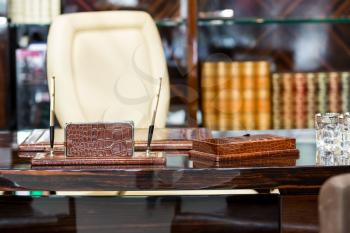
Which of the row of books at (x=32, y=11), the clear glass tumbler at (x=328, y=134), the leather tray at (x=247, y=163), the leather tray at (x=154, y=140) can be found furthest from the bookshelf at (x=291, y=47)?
the leather tray at (x=247, y=163)

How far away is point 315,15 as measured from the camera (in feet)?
12.2

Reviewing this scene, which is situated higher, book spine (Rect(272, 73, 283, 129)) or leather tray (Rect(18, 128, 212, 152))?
book spine (Rect(272, 73, 283, 129))

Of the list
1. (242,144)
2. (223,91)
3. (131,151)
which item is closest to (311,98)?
(223,91)

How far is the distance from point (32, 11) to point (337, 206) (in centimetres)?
307

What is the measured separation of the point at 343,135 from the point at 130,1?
2234 mm

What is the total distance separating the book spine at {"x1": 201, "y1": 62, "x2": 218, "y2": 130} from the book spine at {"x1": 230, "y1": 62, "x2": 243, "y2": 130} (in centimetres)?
9

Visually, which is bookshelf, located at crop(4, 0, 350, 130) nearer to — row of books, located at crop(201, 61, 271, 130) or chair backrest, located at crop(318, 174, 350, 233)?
row of books, located at crop(201, 61, 271, 130)

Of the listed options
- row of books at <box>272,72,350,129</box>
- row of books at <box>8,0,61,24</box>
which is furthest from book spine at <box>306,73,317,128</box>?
row of books at <box>8,0,61,24</box>

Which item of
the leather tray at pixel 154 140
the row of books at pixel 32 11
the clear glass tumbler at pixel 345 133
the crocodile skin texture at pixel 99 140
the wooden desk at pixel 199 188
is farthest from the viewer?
the row of books at pixel 32 11

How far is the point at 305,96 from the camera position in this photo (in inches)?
144

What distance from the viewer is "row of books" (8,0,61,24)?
3.60 meters

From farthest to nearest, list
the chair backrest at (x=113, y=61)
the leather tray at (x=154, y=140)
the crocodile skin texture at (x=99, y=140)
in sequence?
the chair backrest at (x=113, y=61)
the leather tray at (x=154, y=140)
the crocodile skin texture at (x=99, y=140)

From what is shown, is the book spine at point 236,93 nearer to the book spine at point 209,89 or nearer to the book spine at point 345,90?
the book spine at point 209,89

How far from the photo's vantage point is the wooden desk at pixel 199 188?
1.42 meters
